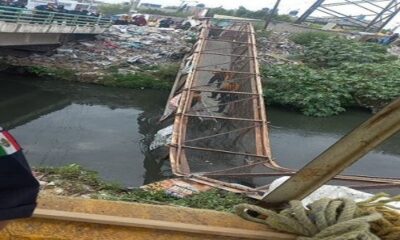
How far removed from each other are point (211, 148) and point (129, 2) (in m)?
50.7

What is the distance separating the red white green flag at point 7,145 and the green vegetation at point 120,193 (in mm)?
4458

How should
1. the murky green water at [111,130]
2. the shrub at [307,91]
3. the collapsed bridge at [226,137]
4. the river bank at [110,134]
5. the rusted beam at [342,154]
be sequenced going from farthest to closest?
the shrub at [307,91] < the murky green water at [111,130] < the river bank at [110,134] < the collapsed bridge at [226,137] < the rusted beam at [342,154]

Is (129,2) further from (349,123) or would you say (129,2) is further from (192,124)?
(192,124)

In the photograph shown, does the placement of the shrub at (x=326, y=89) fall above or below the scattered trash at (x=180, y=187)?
above

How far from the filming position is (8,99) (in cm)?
1554

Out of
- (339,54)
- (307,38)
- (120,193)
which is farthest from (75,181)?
(307,38)

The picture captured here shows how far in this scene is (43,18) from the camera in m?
17.3

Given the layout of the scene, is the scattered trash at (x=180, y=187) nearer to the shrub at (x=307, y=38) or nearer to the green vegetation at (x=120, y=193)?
the green vegetation at (x=120, y=193)

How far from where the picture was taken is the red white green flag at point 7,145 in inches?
43.6

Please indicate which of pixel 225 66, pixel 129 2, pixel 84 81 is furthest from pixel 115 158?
pixel 129 2

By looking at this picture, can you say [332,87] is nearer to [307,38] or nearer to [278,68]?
[278,68]

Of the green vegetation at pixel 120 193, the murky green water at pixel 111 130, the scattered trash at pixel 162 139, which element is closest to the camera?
the green vegetation at pixel 120 193

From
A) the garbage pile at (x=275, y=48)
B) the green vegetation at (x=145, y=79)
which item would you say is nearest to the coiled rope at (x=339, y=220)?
the green vegetation at (x=145, y=79)

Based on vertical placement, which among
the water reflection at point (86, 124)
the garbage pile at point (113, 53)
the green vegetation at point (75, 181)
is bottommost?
the water reflection at point (86, 124)
